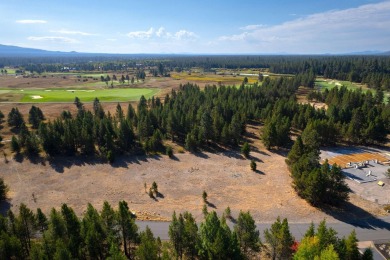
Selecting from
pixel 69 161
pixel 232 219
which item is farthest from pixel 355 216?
pixel 69 161

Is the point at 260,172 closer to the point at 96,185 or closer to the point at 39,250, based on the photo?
the point at 96,185

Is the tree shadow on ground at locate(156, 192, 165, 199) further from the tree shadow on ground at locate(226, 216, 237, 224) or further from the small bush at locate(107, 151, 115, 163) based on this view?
the small bush at locate(107, 151, 115, 163)

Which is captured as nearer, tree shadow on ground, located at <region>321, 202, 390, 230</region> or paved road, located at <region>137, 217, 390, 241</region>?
paved road, located at <region>137, 217, 390, 241</region>

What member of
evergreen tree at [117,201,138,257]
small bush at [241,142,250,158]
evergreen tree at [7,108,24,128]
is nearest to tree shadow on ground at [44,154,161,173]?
small bush at [241,142,250,158]

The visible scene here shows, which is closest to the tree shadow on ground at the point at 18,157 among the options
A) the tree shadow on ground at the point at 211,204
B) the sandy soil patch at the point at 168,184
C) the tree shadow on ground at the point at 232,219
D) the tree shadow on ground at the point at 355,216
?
the sandy soil patch at the point at 168,184

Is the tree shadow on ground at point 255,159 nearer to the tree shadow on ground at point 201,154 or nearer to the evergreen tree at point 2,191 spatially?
the tree shadow on ground at point 201,154

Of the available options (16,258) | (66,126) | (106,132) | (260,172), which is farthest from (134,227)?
(66,126)
